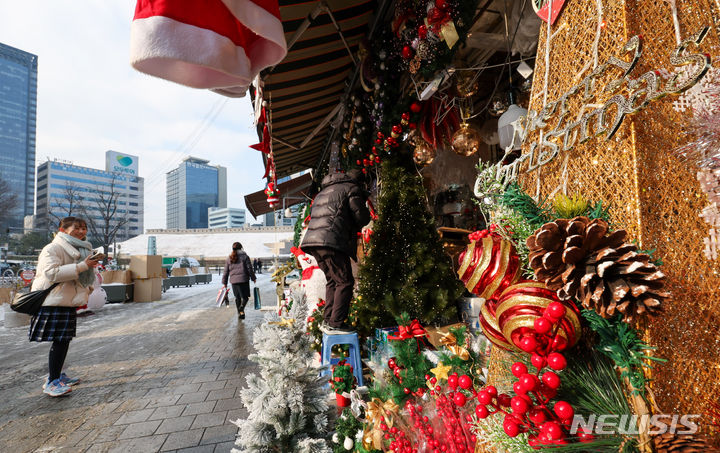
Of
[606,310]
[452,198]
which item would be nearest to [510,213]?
[606,310]

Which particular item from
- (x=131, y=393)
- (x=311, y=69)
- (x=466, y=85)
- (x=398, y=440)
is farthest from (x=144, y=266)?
(x=398, y=440)

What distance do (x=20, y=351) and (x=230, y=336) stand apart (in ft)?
11.3

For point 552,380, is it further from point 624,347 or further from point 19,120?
point 19,120

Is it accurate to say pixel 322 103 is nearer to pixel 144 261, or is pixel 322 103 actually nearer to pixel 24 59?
pixel 144 261

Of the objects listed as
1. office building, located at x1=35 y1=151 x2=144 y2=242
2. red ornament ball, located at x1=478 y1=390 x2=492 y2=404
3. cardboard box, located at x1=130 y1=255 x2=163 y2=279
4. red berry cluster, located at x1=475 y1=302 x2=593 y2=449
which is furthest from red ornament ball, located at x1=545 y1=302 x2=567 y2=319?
office building, located at x1=35 y1=151 x2=144 y2=242

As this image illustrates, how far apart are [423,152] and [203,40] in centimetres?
324

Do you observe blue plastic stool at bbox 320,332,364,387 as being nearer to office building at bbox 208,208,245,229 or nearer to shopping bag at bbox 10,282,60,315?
shopping bag at bbox 10,282,60,315

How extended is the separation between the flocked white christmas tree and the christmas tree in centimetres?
114

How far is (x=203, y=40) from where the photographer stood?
1143 millimetres

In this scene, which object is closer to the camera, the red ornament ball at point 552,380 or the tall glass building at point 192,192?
the red ornament ball at point 552,380

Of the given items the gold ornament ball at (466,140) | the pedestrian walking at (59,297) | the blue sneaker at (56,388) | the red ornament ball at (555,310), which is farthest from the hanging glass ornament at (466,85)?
the blue sneaker at (56,388)

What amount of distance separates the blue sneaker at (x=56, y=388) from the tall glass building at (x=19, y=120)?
102m

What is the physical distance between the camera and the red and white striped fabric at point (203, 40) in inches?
42.7

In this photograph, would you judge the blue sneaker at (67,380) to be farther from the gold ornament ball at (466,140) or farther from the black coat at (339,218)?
the gold ornament ball at (466,140)
